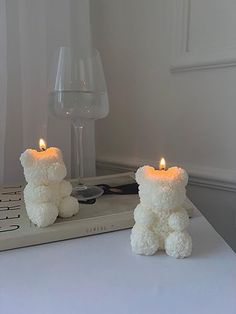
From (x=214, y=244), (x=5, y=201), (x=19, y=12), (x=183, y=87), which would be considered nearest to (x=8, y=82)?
(x=19, y=12)

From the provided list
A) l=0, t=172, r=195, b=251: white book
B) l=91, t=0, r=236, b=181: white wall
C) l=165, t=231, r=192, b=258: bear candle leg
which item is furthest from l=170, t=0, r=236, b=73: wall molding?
l=165, t=231, r=192, b=258: bear candle leg

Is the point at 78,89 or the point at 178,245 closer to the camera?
the point at 178,245

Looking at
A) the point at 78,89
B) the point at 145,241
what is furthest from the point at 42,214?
the point at 78,89

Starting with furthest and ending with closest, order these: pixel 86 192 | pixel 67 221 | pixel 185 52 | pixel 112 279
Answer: pixel 185 52, pixel 86 192, pixel 67 221, pixel 112 279

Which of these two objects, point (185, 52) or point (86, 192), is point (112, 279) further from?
point (185, 52)

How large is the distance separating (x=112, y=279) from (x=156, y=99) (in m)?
0.54

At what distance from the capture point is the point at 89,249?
1.49ft

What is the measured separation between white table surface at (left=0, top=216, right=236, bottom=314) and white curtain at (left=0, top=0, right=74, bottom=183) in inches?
12.9

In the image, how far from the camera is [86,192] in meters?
0.62

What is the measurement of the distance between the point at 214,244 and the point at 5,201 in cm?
36

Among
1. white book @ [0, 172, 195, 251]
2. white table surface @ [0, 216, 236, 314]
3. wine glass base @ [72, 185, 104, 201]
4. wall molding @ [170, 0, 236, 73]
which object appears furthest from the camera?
wall molding @ [170, 0, 236, 73]

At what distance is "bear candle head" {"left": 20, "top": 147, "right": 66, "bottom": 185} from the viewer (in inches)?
18.6

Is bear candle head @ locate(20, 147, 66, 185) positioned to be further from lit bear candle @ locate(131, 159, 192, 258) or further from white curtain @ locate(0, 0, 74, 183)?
white curtain @ locate(0, 0, 74, 183)

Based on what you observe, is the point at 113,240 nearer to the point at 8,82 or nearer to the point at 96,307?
the point at 96,307
